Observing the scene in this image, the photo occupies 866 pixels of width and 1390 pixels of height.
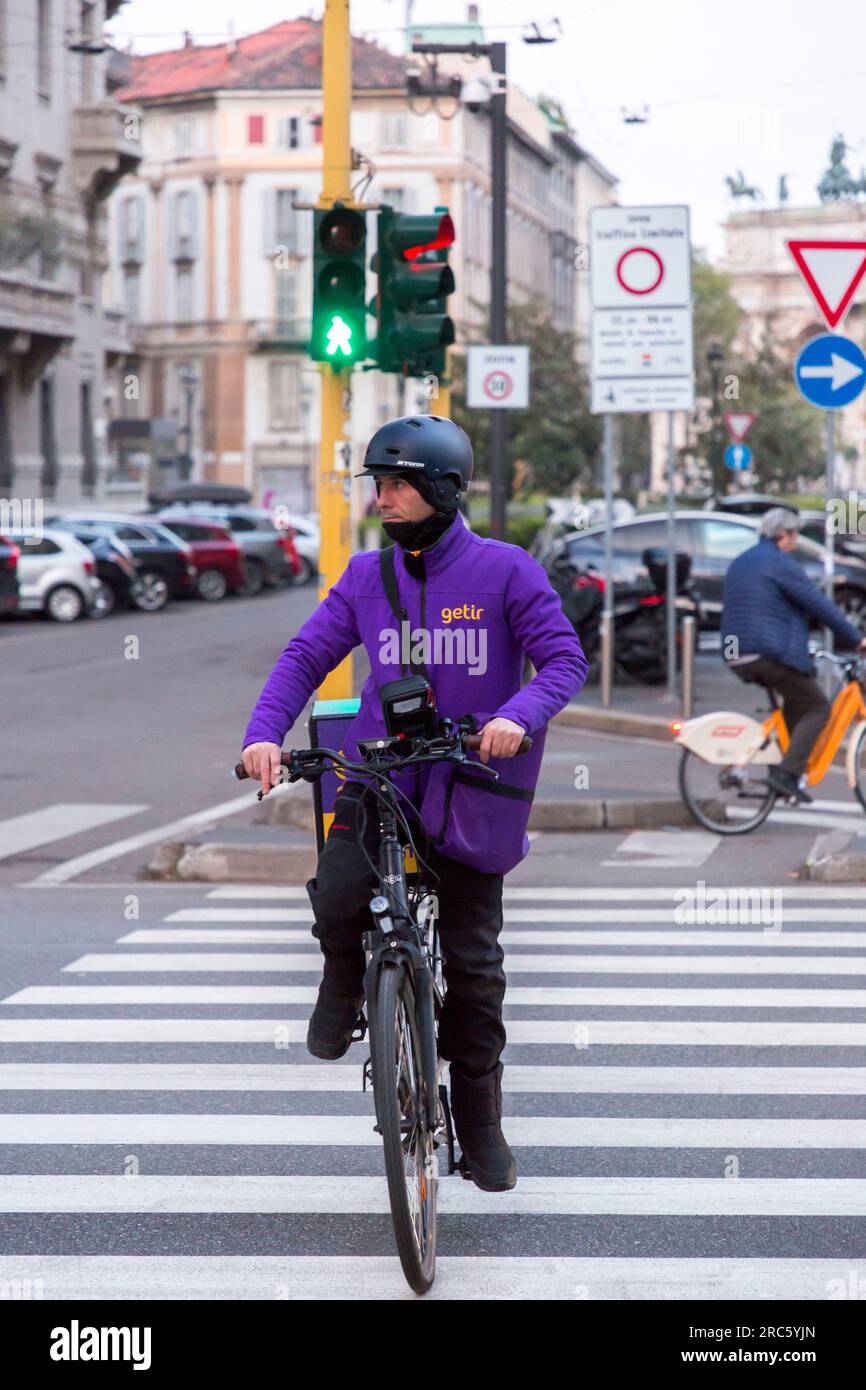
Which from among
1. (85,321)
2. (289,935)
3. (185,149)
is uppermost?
(185,149)

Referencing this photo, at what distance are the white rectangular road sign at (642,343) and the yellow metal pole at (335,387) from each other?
22.2 feet

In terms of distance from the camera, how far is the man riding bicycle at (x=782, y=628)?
1254cm

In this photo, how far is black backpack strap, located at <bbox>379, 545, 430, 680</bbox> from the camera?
5.10 meters

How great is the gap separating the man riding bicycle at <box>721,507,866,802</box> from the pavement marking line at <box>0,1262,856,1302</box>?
782 centimetres

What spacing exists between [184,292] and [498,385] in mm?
72663

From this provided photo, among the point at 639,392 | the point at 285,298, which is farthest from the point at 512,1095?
the point at 285,298

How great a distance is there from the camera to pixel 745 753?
41.5 ft

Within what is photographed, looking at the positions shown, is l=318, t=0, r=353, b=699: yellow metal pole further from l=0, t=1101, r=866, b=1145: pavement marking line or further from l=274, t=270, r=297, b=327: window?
l=274, t=270, r=297, b=327: window

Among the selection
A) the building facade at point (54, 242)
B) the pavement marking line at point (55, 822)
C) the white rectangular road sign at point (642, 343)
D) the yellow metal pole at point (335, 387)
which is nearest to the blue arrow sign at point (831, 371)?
the white rectangular road sign at point (642, 343)

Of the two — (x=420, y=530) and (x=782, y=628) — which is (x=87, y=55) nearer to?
Result: (x=782, y=628)

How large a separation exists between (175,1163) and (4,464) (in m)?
48.4

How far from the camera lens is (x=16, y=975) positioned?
8.45m

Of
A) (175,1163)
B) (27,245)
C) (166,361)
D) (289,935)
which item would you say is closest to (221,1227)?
(175,1163)

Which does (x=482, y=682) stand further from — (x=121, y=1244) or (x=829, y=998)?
(x=829, y=998)
